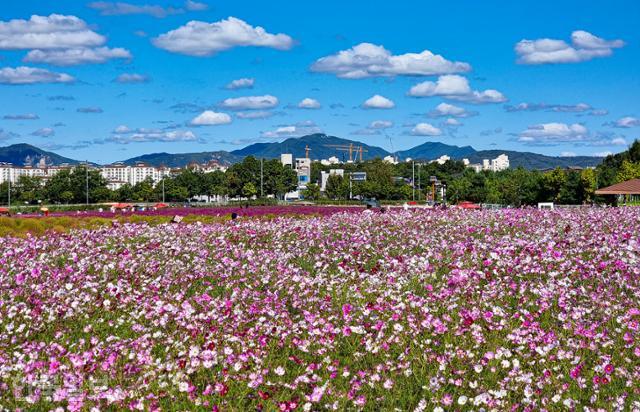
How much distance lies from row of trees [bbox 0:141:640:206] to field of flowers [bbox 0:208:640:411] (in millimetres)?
76186

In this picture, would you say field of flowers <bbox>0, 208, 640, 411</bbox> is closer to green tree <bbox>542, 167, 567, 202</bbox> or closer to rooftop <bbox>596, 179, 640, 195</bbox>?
rooftop <bbox>596, 179, 640, 195</bbox>

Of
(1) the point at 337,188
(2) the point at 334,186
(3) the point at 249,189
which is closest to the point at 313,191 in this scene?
(1) the point at 337,188

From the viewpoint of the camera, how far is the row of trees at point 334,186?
300ft

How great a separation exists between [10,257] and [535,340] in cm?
1085

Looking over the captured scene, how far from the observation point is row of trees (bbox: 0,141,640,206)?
300 feet

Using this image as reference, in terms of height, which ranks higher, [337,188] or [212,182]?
[212,182]

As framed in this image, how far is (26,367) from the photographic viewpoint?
700cm

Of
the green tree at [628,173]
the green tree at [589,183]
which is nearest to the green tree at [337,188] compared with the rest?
the green tree at [589,183]

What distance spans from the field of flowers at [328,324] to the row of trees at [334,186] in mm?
76186

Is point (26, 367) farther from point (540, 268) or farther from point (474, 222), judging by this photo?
point (474, 222)

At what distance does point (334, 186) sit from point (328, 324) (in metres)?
138

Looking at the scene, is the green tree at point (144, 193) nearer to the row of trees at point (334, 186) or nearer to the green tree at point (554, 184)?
the row of trees at point (334, 186)

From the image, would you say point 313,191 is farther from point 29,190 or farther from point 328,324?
point 328,324

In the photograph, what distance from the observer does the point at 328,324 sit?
8445mm
